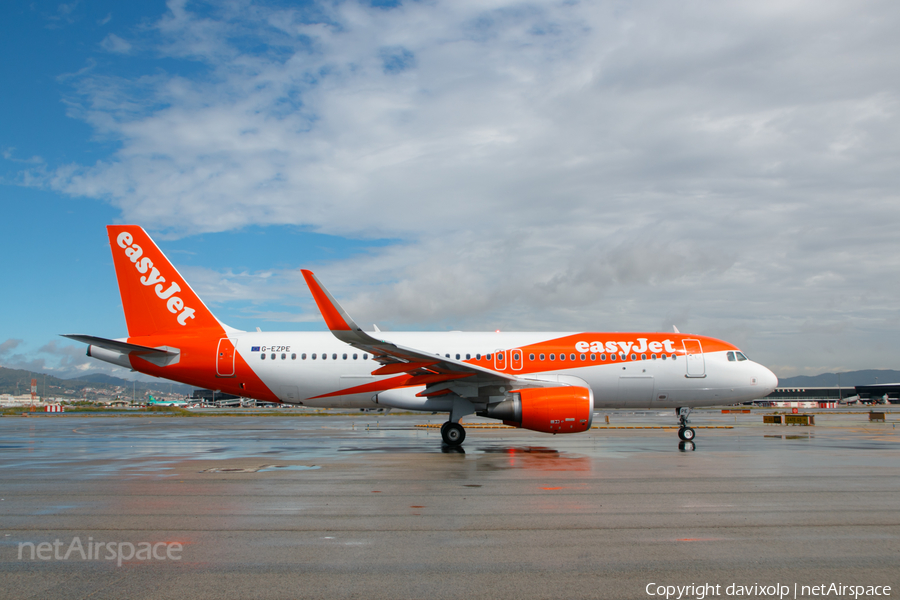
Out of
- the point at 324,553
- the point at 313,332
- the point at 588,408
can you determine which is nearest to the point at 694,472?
the point at 588,408

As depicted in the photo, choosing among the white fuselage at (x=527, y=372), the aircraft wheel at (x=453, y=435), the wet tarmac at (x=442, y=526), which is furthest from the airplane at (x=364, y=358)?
the wet tarmac at (x=442, y=526)

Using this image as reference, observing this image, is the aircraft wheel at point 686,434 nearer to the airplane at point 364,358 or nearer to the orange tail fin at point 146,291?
the airplane at point 364,358

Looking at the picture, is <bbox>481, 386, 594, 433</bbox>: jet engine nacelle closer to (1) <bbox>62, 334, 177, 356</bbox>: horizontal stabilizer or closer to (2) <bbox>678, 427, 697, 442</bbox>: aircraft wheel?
(2) <bbox>678, 427, 697, 442</bbox>: aircraft wheel

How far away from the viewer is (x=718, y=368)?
767 inches

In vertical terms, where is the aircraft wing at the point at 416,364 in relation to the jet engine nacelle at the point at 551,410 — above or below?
above

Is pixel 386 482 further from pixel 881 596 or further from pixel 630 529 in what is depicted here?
pixel 881 596

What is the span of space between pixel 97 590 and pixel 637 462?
11480 mm

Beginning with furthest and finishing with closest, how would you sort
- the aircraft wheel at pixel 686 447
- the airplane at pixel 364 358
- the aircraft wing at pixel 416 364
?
the airplane at pixel 364 358 → the aircraft wheel at pixel 686 447 → the aircraft wing at pixel 416 364

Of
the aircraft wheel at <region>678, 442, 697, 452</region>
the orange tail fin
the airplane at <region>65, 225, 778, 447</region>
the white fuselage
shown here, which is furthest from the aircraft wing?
the orange tail fin

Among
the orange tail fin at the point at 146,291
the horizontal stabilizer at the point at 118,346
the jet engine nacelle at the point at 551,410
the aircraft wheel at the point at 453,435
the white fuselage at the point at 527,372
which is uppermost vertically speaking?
the orange tail fin at the point at 146,291

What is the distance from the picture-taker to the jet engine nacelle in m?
15.9

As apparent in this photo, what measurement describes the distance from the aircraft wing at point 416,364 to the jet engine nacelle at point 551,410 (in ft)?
3.23

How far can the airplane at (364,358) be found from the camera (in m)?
19.0

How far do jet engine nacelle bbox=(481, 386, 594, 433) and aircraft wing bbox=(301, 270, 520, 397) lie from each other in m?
0.99
